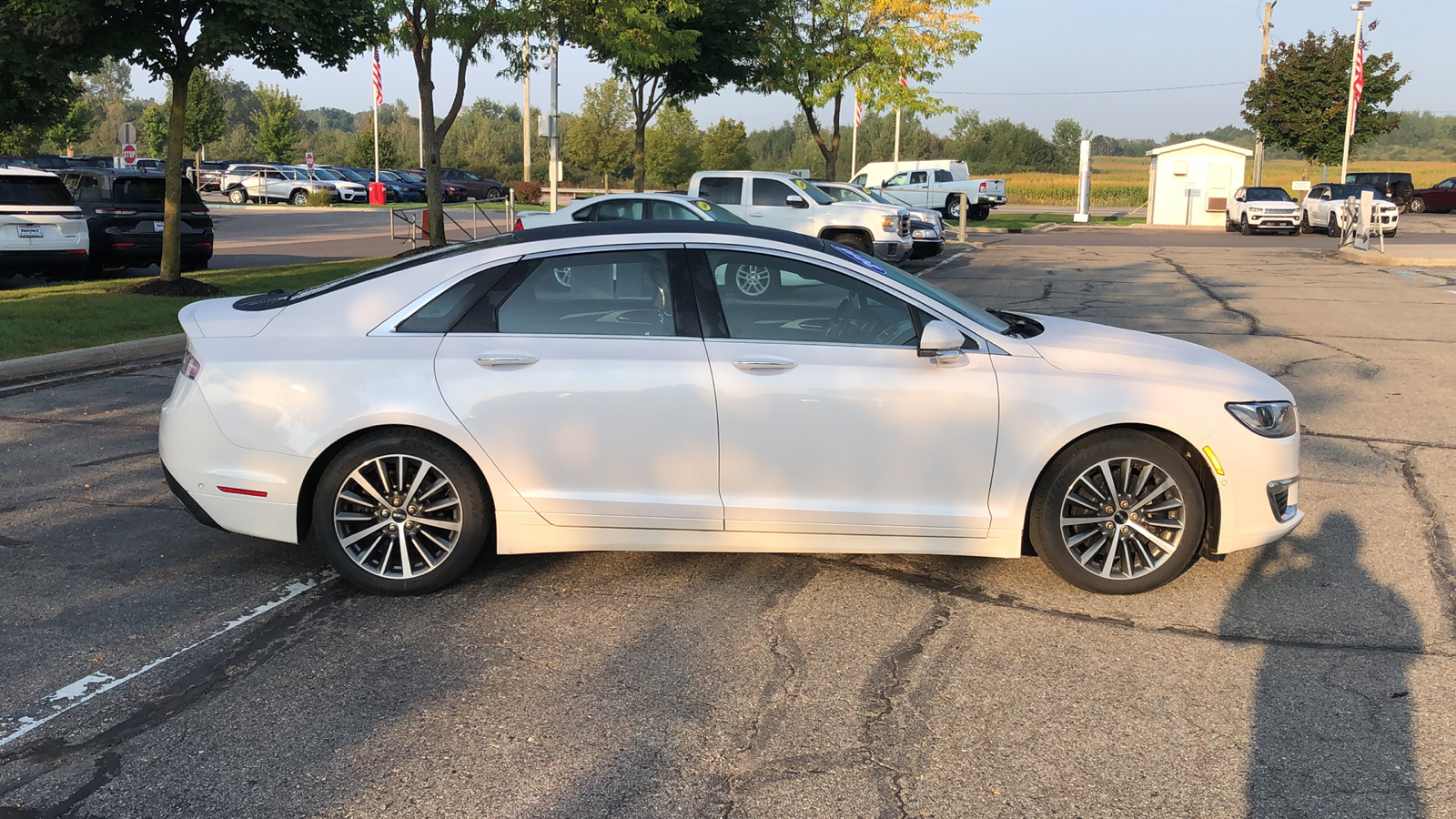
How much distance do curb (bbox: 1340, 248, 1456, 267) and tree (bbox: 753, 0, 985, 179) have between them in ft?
42.9

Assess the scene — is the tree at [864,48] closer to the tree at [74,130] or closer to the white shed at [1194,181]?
the white shed at [1194,181]

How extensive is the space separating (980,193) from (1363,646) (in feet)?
134

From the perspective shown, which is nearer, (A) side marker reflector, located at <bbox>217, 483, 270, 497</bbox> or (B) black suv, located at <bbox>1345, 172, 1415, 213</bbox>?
(A) side marker reflector, located at <bbox>217, 483, 270, 497</bbox>

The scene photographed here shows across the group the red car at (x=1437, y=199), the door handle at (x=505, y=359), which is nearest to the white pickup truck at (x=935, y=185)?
the red car at (x=1437, y=199)

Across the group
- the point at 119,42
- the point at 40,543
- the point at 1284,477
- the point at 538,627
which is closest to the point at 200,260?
the point at 119,42

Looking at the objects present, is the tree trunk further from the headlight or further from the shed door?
the shed door

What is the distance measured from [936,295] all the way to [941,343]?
56 cm

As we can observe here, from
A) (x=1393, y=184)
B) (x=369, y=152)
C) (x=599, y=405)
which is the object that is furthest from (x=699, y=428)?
(x=369, y=152)

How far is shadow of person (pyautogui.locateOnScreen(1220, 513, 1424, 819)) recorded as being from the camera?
3.46m

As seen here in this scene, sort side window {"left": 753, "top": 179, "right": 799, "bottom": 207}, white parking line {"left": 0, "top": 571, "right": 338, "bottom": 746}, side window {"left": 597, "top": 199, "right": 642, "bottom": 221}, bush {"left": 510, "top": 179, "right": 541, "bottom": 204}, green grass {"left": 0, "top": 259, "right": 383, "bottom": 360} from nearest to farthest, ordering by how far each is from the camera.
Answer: white parking line {"left": 0, "top": 571, "right": 338, "bottom": 746} < green grass {"left": 0, "top": 259, "right": 383, "bottom": 360} < side window {"left": 597, "top": 199, "right": 642, "bottom": 221} < side window {"left": 753, "top": 179, "right": 799, "bottom": 207} < bush {"left": 510, "top": 179, "right": 541, "bottom": 204}

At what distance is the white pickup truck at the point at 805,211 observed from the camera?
795 inches

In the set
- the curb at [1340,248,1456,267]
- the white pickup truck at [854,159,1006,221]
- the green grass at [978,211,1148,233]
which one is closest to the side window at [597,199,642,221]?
the curb at [1340,248,1456,267]

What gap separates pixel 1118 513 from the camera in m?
4.97

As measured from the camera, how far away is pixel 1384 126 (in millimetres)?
47125
